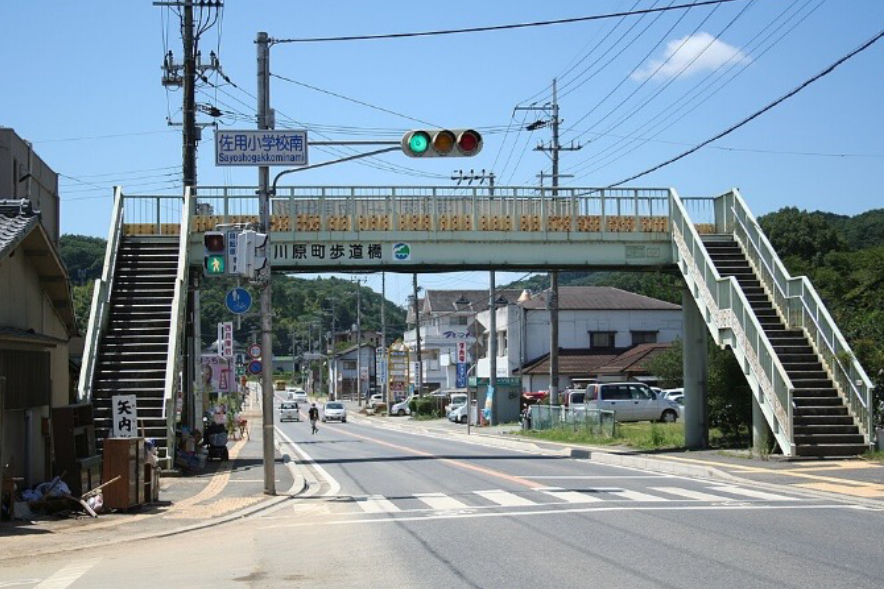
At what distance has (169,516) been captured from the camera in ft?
55.4

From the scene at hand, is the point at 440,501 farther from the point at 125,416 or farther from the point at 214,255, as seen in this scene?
the point at 125,416

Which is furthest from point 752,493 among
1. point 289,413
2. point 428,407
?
point 289,413

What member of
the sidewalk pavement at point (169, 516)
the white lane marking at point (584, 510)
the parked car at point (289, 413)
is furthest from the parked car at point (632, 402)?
the parked car at point (289, 413)

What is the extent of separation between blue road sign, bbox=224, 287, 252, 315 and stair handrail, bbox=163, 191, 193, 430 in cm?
486

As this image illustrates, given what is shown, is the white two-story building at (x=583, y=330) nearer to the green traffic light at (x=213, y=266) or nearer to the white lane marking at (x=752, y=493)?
the white lane marking at (x=752, y=493)

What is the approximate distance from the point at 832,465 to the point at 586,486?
6316mm

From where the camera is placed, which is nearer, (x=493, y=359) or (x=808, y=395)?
(x=808, y=395)

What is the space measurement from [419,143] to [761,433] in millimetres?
13537

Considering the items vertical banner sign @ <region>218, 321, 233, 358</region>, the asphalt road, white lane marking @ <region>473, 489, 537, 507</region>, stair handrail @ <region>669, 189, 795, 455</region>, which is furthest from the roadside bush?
white lane marking @ <region>473, 489, 537, 507</region>

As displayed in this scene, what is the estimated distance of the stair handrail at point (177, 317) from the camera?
2502 centimetres

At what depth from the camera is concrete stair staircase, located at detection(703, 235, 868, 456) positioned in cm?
2501

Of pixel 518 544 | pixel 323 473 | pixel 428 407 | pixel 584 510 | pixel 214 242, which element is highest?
pixel 214 242

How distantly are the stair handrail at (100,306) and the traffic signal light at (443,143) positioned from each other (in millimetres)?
11268

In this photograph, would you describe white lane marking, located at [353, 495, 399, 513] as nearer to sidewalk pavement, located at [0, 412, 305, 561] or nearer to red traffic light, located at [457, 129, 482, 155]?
sidewalk pavement, located at [0, 412, 305, 561]
